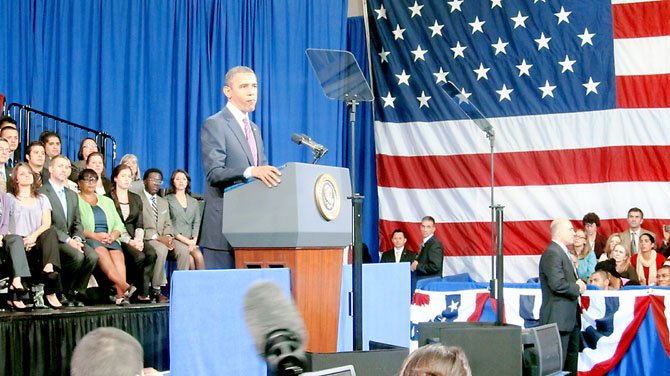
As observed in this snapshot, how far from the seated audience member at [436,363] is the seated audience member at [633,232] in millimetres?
8450

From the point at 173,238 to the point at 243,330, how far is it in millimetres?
4210

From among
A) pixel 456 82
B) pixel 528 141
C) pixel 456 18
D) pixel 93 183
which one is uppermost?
pixel 456 18

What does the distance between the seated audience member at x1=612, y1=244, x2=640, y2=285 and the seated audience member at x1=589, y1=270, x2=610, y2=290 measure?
19.5 inches

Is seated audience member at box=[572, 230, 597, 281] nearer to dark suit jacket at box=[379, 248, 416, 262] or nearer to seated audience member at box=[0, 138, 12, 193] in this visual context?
dark suit jacket at box=[379, 248, 416, 262]

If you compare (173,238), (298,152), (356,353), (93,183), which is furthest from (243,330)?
(298,152)

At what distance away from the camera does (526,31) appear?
1120cm

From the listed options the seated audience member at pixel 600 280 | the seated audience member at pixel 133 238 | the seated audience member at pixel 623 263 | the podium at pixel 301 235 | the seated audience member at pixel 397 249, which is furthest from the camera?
the seated audience member at pixel 397 249

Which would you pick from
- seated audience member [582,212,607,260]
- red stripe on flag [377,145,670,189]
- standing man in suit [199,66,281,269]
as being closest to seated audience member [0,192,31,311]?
standing man in suit [199,66,281,269]

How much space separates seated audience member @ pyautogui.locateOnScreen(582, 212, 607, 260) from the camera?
33.1 ft

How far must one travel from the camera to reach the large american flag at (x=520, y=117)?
10.6 m

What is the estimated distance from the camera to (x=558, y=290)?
22.3 feet

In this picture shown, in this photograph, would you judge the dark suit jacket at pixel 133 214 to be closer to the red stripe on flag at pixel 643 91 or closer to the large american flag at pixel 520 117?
the large american flag at pixel 520 117

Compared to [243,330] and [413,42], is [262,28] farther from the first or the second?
[243,330]

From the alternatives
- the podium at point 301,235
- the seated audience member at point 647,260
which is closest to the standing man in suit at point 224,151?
the podium at point 301,235
